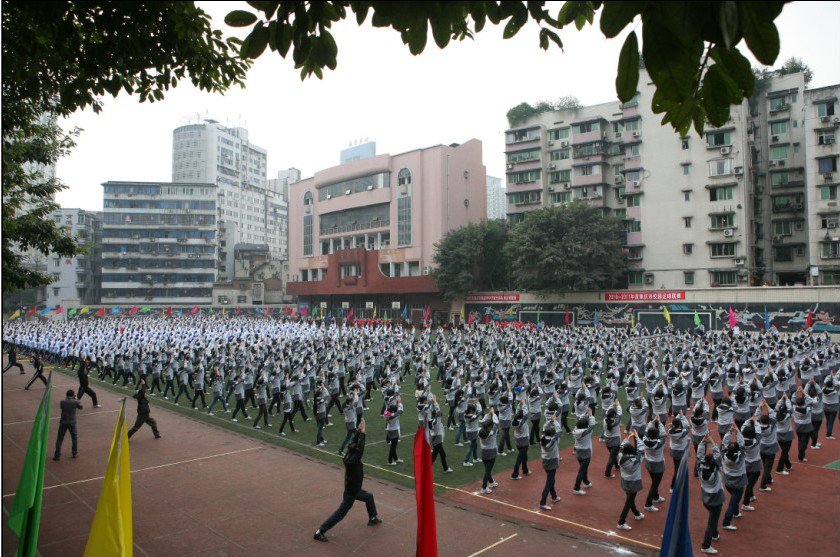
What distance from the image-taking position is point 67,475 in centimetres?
1044

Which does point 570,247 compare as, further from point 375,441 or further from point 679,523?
point 679,523

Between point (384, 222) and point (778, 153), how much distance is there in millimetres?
30927

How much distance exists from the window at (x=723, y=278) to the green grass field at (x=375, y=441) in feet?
81.6

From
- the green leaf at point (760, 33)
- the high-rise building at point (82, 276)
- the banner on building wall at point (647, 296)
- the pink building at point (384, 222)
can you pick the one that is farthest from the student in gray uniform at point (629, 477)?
the high-rise building at point (82, 276)

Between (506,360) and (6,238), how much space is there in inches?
568

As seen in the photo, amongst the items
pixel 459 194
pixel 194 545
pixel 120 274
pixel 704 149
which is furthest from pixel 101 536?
pixel 120 274

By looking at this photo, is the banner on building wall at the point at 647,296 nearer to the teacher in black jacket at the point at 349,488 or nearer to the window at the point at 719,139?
the window at the point at 719,139

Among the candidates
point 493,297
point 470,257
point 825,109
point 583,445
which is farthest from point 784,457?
point 493,297

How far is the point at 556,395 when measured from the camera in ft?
41.7

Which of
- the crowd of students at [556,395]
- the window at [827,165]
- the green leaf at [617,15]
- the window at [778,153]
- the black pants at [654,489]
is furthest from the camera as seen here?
the window at [778,153]

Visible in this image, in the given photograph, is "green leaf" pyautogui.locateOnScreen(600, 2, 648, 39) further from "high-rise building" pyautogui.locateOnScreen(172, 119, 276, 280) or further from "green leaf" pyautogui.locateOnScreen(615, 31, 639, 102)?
"high-rise building" pyautogui.locateOnScreen(172, 119, 276, 280)

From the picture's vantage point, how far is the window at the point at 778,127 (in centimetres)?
3616

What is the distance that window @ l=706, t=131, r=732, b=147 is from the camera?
1375 inches

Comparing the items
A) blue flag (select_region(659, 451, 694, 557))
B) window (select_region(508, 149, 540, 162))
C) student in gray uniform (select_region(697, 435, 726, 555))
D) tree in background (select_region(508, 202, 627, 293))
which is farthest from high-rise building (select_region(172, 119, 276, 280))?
blue flag (select_region(659, 451, 694, 557))
